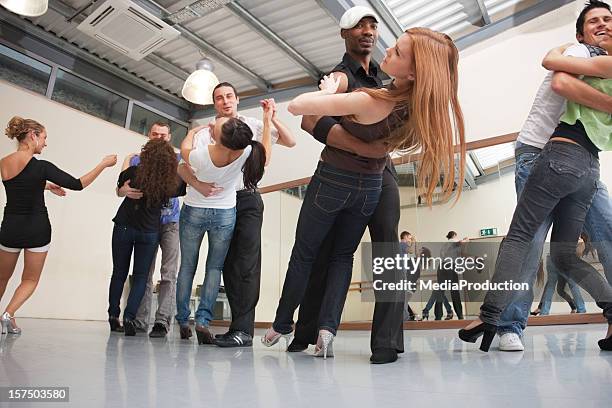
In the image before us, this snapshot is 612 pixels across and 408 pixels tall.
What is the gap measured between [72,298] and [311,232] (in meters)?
4.81

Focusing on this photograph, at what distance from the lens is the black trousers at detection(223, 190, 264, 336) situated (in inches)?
87.3

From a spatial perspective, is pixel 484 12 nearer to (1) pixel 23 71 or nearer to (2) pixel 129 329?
(2) pixel 129 329

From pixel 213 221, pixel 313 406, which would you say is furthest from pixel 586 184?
pixel 213 221

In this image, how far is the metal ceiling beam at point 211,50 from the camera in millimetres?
4863

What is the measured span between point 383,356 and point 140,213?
182 centimetres

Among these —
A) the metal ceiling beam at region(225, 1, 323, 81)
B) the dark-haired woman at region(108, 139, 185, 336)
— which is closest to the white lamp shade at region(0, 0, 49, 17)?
the dark-haired woman at region(108, 139, 185, 336)

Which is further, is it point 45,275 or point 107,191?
point 107,191

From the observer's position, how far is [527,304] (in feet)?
5.96

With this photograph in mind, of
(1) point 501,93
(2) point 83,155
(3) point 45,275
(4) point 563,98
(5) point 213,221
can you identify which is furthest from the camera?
(2) point 83,155

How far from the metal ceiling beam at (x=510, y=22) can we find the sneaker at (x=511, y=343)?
3743 millimetres

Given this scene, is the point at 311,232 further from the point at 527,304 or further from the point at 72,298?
the point at 72,298

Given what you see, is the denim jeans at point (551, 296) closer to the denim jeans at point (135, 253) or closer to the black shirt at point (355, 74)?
the black shirt at point (355, 74)

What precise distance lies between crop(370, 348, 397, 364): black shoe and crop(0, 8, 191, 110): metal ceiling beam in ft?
19.2

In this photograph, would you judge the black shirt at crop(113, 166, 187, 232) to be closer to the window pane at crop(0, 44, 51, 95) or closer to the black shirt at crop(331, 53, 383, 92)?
the black shirt at crop(331, 53, 383, 92)
